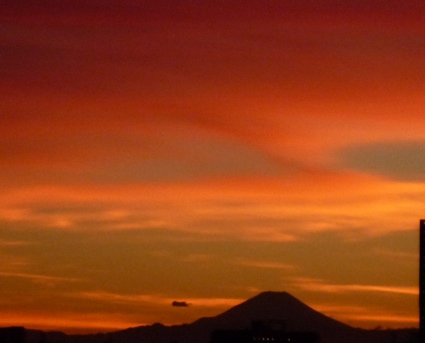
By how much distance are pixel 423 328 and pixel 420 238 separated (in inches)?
524

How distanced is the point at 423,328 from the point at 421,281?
21.7 ft

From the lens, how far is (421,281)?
18812 cm

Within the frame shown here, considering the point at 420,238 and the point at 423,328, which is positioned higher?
the point at 420,238

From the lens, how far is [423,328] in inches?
7441

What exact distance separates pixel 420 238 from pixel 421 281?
335 inches

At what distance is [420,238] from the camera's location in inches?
7657
